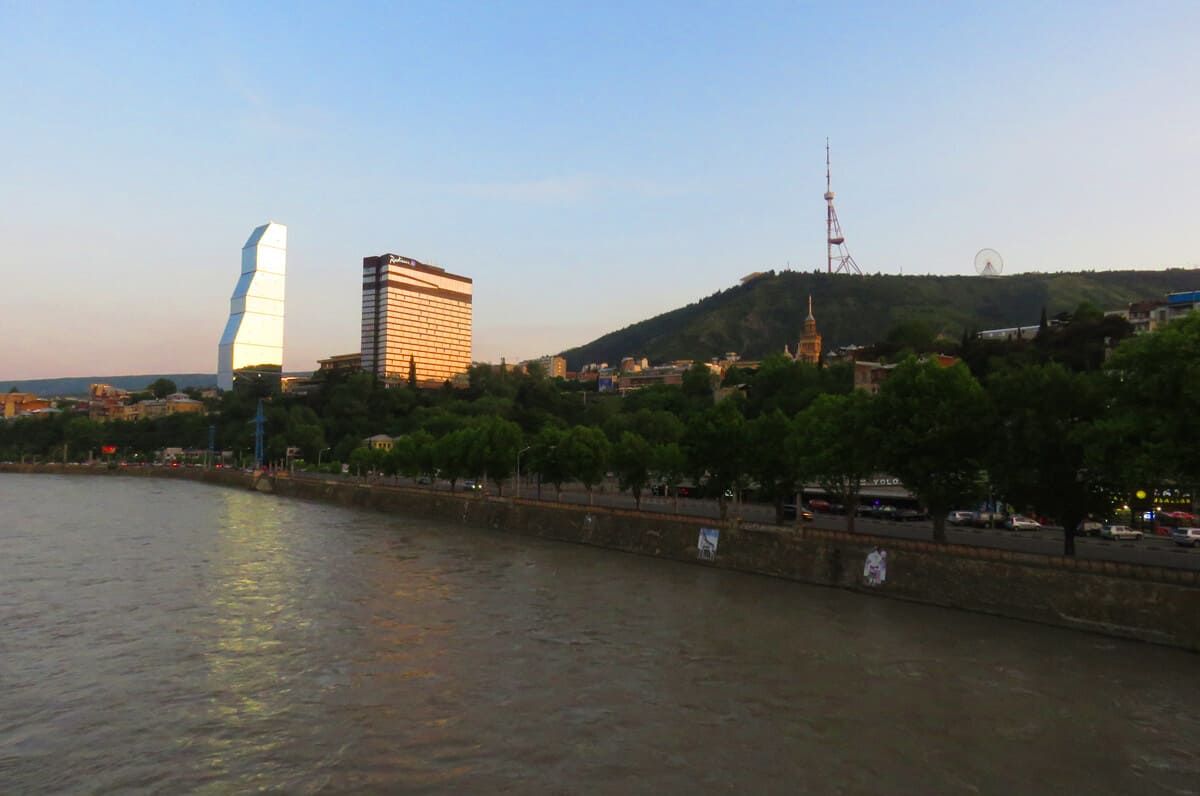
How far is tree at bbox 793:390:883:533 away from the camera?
47000mm

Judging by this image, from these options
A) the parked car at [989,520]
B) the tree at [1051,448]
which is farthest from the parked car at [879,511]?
the tree at [1051,448]

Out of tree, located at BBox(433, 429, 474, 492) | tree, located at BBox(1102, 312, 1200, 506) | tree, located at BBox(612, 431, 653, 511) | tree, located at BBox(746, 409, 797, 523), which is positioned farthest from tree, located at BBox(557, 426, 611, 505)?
tree, located at BBox(1102, 312, 1200, 506)

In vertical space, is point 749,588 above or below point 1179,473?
below

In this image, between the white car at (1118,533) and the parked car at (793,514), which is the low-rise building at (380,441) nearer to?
the parked car at (793,514)

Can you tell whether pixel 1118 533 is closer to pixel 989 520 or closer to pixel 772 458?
pixel 989 520

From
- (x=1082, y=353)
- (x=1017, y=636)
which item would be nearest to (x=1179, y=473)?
(x=1017, y=636)

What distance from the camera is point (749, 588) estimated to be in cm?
4041

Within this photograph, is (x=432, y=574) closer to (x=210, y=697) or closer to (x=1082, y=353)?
(x=210, y=697)

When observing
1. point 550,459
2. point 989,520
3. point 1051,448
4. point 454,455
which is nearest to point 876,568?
point 1051,448

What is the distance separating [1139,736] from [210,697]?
24.7 metres

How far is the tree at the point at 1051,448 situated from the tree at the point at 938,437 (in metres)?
1.38

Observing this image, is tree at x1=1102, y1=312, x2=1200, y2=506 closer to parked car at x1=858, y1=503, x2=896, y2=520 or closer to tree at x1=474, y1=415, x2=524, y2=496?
parked car at x1=858, y1=503, x2=896, y2=520

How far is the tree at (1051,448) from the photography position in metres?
37.6

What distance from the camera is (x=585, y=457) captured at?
73812 millimetres
